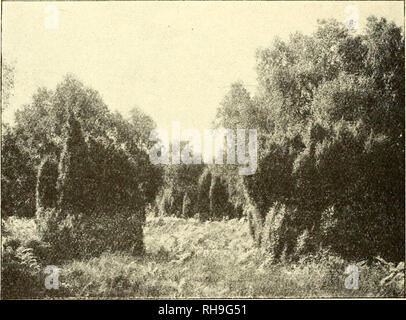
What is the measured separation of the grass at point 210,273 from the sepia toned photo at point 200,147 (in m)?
0.02

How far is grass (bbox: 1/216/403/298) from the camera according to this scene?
7578 millimetres

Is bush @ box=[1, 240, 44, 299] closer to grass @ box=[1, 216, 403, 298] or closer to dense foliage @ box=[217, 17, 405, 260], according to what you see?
grass @ box=[1, 216, 403, 298]

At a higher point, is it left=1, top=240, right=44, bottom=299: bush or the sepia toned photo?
the sepia toned photo

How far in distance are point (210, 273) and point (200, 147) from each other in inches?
86.0

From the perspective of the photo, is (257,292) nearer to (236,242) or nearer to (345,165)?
(236,242)

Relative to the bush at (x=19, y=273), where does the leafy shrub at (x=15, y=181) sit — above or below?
above

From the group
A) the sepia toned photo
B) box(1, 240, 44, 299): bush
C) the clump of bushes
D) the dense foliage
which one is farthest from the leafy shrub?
the dense foliage

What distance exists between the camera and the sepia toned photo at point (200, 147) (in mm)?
7668

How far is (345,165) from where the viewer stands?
303 inches

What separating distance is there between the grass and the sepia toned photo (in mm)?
25

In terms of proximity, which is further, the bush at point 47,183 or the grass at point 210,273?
the bush at point 47,183

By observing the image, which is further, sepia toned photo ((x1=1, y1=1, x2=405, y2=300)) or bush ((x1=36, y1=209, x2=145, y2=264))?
bush ((x1=36, y1=209, x2=145, y2=264))

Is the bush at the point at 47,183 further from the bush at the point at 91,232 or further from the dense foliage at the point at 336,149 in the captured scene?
the dense foliage at the point at 336,149

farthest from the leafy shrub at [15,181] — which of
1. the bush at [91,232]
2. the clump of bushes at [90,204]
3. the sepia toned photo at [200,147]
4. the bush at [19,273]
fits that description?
the bush at [19,273]
